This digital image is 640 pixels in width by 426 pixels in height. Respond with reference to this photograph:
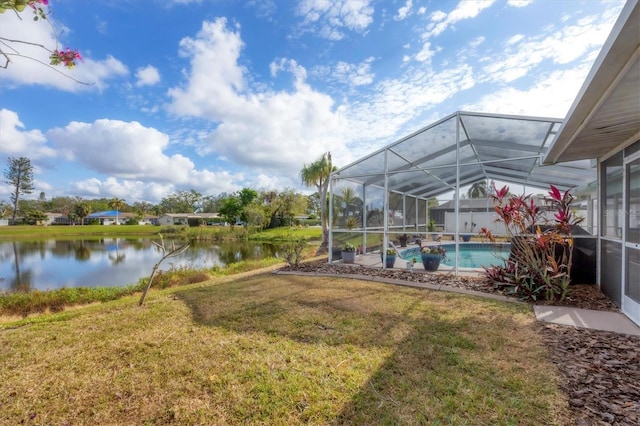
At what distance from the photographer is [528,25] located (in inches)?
199

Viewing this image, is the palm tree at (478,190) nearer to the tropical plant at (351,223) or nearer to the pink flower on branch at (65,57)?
the tropical plant at (351,223)

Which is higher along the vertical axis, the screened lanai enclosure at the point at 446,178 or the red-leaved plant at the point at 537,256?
the screened lanai enclosure at the point at 446,178

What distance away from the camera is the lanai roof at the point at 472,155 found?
6.14m

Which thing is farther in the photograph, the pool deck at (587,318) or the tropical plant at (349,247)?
the tropical plant at (349,247)

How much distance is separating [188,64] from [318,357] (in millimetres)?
9908

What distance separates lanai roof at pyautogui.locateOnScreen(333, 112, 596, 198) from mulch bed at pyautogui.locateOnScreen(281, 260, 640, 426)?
3.48m

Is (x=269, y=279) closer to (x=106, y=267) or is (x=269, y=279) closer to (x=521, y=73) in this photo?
(x=521, y=73)

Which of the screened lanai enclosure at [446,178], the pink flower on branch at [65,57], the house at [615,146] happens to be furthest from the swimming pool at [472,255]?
the pink flower on branch at [65,57]

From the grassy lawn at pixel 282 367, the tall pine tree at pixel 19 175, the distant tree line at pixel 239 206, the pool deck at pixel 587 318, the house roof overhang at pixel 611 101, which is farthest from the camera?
the tall pine tree at pixel 19 175

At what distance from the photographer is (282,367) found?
2555mm

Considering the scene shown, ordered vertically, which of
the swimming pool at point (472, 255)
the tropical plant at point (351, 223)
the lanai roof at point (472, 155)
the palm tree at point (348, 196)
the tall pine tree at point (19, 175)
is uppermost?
the tall pine tree at point (19, 175)

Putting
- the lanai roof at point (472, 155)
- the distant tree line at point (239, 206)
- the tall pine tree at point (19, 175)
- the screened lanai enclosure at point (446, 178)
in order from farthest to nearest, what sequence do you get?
the tall pine tree at point (19, 175)
the distant tree line at point (239, 206)
the screened lanai enclosure at point (446, 178)
the lanai roof at point (472, 155)

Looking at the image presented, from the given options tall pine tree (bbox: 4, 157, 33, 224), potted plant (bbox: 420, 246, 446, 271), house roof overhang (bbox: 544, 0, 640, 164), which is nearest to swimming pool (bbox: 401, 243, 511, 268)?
potted plant (bbox: 420, 246, 446, 271)

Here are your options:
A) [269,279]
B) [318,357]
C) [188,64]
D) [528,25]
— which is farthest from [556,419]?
[188,64]
